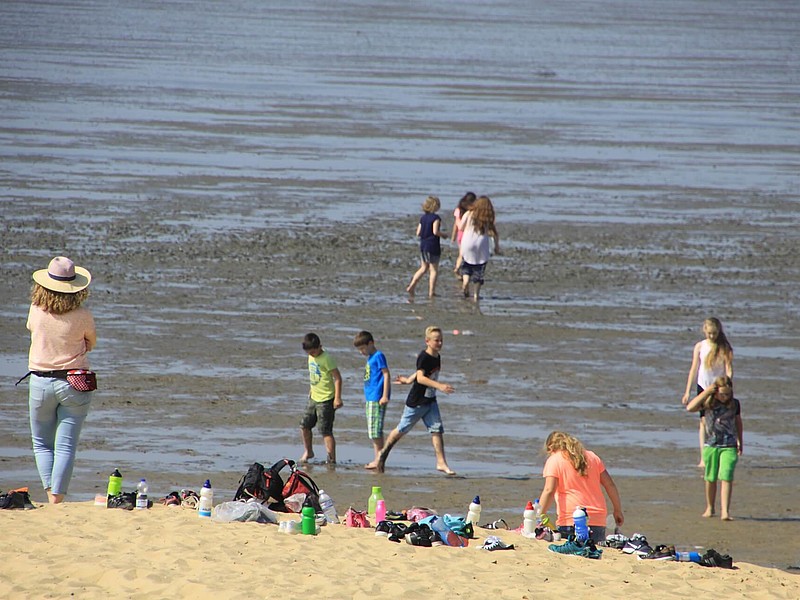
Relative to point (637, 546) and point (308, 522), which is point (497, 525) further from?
point (308, 522)

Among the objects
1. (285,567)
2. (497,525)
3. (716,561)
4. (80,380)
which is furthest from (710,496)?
(80,380)

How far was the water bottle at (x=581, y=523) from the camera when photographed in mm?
10344

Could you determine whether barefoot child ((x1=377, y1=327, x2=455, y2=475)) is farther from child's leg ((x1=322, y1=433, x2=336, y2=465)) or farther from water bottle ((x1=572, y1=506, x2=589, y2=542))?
water bottle ((x1=572, y1=506, x2=589, y2=542))

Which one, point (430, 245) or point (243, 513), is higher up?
point (430, 245)

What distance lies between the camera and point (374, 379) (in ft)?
43.2

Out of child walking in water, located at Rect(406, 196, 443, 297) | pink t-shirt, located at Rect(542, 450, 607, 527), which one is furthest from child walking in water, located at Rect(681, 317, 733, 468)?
child walking in water, located at Rect(406, 196, 443, 297)

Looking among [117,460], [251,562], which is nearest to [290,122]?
[117,460]

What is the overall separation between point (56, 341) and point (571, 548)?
393 cm

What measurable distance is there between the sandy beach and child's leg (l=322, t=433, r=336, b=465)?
2650mm

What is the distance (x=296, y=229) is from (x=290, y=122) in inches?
510

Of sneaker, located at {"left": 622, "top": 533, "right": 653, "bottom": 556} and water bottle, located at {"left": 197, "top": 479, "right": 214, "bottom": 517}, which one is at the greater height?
water bottle, located at {"left": 197, "top": 479, "right": 214, "bottom": 517}

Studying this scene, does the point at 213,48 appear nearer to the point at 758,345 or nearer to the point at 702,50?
the point at 702,50

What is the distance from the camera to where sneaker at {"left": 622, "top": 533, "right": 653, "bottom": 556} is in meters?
10.4

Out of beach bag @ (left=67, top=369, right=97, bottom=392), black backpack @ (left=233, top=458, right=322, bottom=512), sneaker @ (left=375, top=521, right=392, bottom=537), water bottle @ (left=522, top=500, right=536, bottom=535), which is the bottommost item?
sneaker @ (left=375, top=521, right=392, bottom=537)
